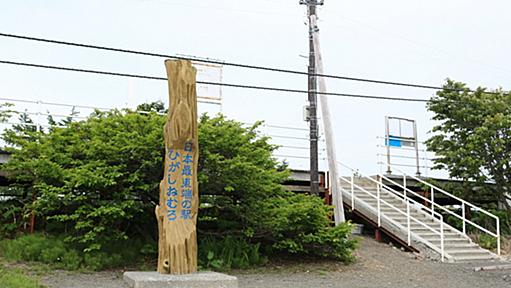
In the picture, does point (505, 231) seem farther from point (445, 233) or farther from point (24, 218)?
point (24, 218)

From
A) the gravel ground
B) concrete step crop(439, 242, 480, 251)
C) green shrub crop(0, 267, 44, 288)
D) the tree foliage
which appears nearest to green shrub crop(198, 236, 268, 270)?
the tree foliage

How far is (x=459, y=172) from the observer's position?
55.1 feet

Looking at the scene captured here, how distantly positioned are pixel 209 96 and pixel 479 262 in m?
A: 8.52

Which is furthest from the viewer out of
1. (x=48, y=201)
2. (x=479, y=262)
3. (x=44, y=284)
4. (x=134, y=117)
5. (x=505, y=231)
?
(x=505, y=231)

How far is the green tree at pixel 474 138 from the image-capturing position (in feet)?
53.2

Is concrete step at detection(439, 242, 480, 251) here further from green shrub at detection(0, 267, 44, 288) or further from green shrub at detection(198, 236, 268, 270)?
green shrub at detection(0, 267, 44, 288)

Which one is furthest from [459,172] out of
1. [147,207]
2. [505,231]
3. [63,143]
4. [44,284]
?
[44,284]

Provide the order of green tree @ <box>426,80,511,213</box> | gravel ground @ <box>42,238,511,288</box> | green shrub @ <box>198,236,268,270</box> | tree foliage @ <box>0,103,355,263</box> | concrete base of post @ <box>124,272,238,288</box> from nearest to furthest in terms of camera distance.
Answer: concrete base of post @ <box>124,272,238,288</box>, gravel ground @ <box>42,238,511,288</box>, tree foliage @ <box>0,103,355,263</box>, green shrub @ <box>198,236,268,270</box>, green tree @ <box>426,80,511,213</box>

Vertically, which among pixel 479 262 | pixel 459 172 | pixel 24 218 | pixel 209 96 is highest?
pixel 209 96

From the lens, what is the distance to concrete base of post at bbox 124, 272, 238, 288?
8219mm

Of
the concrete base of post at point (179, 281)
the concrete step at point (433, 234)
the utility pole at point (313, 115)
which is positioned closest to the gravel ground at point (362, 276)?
the concrete base of post at point (179, 281)

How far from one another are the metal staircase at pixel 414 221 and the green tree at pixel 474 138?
122cm

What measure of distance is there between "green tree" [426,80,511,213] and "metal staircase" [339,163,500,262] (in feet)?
4.00

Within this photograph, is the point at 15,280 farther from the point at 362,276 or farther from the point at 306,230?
the point at 362,276
